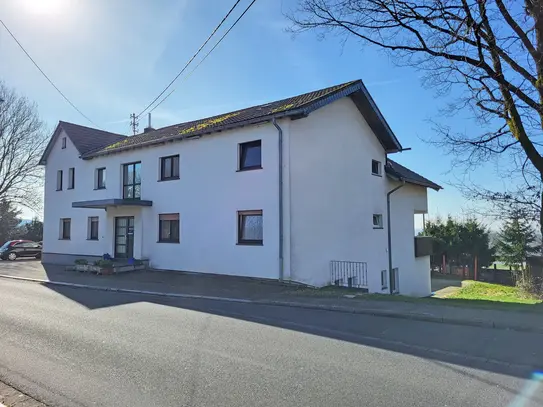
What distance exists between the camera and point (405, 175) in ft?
69.6

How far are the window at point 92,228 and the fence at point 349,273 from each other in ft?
43.0

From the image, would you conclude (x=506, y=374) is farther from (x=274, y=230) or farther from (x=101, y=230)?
(x=101, y=230)

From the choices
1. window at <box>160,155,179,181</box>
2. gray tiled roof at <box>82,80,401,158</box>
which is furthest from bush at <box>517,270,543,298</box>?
window at <box>160,155,179,181</box>

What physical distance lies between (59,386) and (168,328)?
9.34 feet

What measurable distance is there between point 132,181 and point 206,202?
5667mm

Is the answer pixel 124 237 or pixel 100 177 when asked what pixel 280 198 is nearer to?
pixel 124 237

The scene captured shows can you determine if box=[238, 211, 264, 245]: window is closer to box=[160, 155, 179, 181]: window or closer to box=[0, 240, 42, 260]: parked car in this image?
box=[160, 155, 179, 181]: window

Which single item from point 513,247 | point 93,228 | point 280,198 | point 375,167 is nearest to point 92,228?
point 93,228

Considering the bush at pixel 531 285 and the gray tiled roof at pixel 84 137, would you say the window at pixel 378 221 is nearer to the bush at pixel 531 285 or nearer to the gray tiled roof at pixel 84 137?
the bush at pixel 531 285

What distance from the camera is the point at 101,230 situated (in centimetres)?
2067

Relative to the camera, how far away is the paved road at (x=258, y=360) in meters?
4.20

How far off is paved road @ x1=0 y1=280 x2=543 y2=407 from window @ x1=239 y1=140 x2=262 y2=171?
23.0 ft

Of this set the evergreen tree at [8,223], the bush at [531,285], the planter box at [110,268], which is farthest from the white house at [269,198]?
the evergreen tree at [8,223]

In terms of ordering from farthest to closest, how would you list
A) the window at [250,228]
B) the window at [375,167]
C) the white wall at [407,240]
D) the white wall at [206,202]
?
1. the white wall at [407,240]
2. the window at [375,167]
3. the window at [250,228]
4. the white wall at [206,202]
